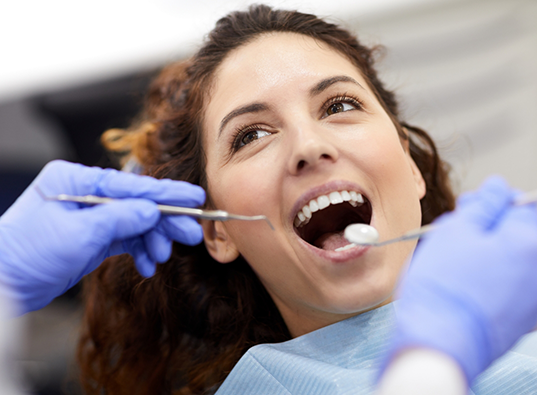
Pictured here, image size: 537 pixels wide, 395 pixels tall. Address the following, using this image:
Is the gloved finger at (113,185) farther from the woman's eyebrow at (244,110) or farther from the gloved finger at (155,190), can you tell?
the woman's eyebrow at (244,110)

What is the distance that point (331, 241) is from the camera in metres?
1.35

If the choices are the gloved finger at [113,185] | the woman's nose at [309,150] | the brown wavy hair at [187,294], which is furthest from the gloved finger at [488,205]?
the brown wavy hair at [187,294]

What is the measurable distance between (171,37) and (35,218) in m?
1.73

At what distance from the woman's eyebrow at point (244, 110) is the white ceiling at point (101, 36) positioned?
1.35 metres

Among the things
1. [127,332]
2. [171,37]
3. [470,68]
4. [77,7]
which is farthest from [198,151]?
[470,68]

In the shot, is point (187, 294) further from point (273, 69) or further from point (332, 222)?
point (273, 69)

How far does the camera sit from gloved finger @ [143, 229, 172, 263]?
1.09 meters

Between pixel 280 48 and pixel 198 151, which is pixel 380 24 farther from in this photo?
pixel 198 151

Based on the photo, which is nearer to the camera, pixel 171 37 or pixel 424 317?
pixel 424 317

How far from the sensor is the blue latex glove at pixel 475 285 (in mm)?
630

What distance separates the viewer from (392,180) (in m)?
1.14

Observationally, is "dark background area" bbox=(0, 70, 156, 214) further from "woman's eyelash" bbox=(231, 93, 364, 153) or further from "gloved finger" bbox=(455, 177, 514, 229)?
"gloved finger" bbox=(455, 177, 514, 229)

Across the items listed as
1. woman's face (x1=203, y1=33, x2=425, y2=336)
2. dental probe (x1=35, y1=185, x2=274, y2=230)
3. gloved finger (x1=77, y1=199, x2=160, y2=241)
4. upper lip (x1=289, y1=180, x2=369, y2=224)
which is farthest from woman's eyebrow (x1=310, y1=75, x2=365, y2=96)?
gloved finger (x1=77, y1=199, x2=160, y2=241)

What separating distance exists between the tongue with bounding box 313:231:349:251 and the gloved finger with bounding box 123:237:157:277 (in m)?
0.50
